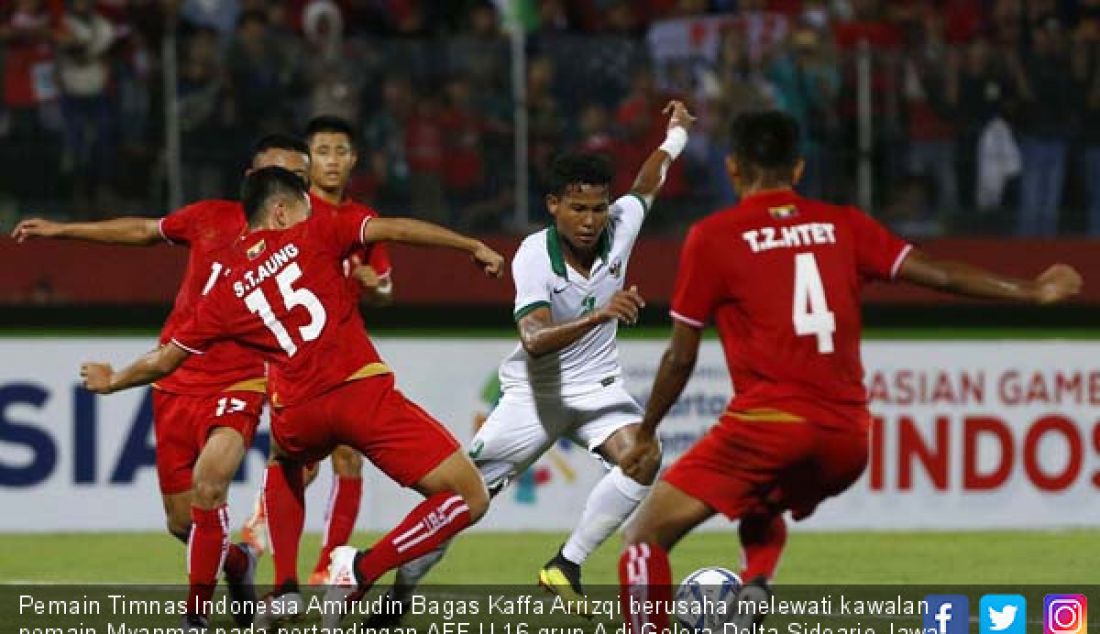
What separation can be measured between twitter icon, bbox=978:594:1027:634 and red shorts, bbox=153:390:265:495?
123 inches

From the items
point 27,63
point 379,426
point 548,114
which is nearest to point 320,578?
point 379,426

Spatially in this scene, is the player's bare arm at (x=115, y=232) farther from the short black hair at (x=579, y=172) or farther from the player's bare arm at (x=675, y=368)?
the player's bare arm at (x=675, y=368)

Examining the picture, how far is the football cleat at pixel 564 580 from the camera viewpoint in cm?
1005

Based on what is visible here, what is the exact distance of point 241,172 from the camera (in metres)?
16.0

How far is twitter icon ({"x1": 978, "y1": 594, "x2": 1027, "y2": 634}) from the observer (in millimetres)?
9562

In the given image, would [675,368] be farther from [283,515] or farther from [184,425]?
[184,425]

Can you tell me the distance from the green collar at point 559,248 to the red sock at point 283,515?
4.56ft

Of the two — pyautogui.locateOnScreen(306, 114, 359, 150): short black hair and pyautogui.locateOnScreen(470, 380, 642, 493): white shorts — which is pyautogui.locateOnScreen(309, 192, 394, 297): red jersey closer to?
pyautogui.locateOnScreen(306, 114, 359, 150): short black hair

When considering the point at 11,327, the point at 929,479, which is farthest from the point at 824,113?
the point at 11,327

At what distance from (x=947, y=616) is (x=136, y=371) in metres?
3.32

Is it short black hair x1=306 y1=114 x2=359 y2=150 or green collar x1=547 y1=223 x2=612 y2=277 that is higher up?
short black hair x1=306 y1=114 x2=359 y2=150

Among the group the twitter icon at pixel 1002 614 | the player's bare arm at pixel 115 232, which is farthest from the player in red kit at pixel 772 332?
the player's bare arm at pixel 115 232

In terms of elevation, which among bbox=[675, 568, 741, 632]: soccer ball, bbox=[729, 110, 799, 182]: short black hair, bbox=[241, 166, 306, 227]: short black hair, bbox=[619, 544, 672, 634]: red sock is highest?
bbox=[729, 110, 799, 182]: short black hair

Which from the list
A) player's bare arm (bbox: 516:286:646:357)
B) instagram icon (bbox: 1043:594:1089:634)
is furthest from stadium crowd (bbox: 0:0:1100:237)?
player's bare arm (bbox: 516:286:646:357)
